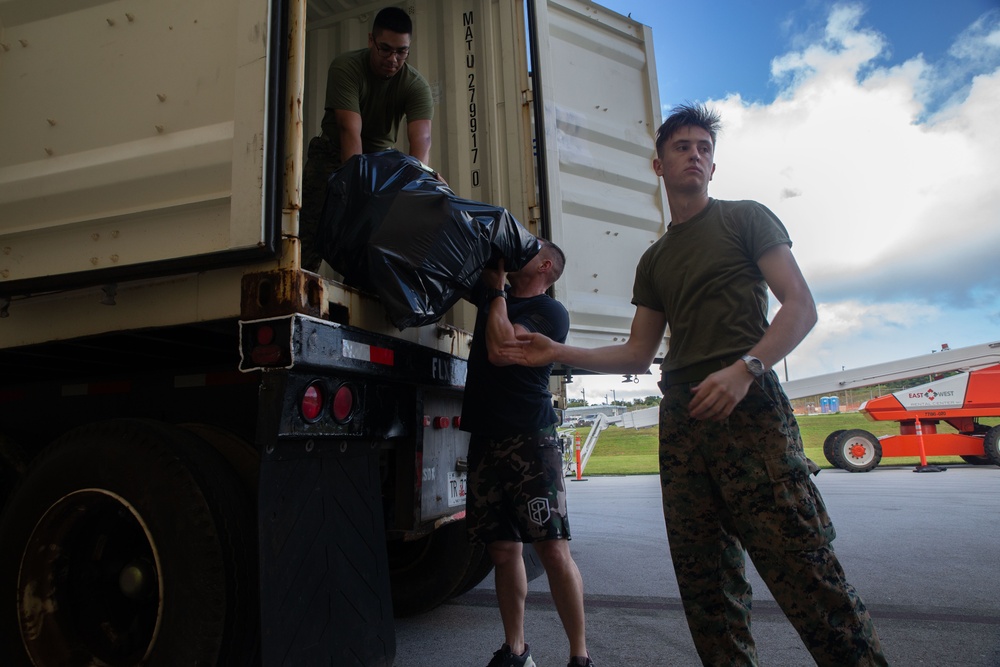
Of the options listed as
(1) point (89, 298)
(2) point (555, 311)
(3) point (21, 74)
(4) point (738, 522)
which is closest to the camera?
(4) point (738, 522)

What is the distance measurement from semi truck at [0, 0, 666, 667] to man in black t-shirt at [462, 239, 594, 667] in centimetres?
21

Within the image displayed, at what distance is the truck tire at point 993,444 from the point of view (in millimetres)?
10047

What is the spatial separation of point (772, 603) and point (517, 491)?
1.74 meters

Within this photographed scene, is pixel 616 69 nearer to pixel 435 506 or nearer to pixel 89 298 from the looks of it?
pixel 435 506

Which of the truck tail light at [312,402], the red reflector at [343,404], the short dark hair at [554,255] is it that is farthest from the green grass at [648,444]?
the truck tail light at [312,402]

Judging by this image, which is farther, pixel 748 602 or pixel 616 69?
pixel 616 69

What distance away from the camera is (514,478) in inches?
87.3

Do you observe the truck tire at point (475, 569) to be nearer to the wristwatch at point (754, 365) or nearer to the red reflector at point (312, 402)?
the red reflector at point (312, 402)

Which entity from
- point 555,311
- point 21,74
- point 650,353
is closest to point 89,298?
point 21,74

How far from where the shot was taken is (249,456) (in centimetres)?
200

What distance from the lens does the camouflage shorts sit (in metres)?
2.19

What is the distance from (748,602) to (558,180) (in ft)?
8.17

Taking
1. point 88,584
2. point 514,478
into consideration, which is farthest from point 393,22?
point 88,584

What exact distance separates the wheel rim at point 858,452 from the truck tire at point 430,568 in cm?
947
